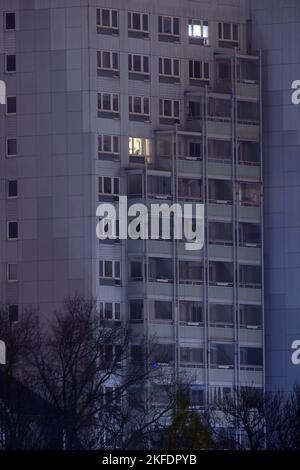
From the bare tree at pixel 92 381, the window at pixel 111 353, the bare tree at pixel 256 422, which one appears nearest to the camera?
the bare tree at pixel 256 422

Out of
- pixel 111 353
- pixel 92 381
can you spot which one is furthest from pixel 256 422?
pixel 111 353

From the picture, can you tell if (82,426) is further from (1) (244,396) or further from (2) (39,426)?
(1) (244,396)

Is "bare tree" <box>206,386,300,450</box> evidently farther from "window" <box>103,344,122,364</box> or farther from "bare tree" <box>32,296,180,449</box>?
"window" <box>103,344,122,364</box>

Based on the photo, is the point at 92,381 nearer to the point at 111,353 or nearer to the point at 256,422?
the point at 256,422

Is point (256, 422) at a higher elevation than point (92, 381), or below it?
below

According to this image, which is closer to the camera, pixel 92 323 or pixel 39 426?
pixel 39 426

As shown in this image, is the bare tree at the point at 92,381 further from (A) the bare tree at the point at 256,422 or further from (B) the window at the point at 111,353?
(A) the bare tree at the point at 256,422

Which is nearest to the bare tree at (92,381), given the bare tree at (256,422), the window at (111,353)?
the window at (111,353)

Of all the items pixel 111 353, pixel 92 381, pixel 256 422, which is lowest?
pixel 256 422

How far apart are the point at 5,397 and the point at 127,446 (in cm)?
629

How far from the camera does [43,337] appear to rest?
191 meters
